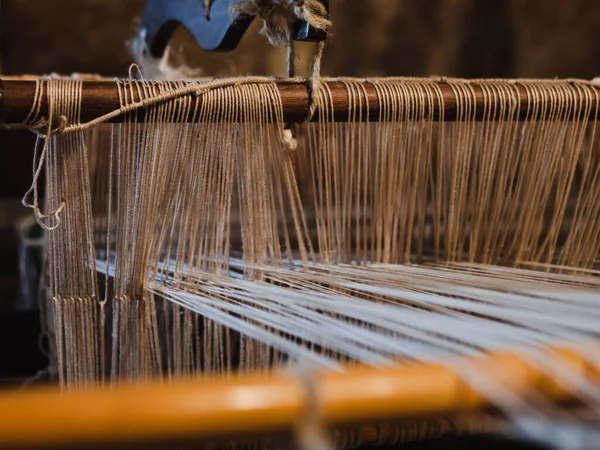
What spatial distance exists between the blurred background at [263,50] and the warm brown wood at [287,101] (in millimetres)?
709

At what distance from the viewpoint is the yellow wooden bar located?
339 mm

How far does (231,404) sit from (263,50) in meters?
1.51

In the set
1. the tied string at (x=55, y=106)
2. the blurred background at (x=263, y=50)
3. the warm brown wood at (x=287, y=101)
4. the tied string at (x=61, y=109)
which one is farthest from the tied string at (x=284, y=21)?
the blurred background at (x=263, y=50)

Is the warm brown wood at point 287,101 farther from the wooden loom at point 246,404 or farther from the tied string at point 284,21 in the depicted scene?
the wooden loom at point 246,404

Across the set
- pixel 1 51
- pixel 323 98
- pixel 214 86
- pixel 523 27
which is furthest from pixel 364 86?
pixel 523 27

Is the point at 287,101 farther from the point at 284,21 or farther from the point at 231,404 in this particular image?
the point at 231,404

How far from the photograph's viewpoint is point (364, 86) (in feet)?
2.73

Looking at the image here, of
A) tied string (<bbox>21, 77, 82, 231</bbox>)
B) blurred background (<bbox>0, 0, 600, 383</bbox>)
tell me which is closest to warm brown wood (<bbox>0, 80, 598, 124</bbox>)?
tied string (<bbox>21, 77, 82, 231</bbox>)

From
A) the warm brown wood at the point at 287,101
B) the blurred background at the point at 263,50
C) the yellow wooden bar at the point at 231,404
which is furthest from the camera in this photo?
the blurred background at the point at 263,50

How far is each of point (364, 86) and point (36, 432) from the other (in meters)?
0.63

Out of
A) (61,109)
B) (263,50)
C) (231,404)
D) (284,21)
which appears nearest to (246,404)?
(231,404)

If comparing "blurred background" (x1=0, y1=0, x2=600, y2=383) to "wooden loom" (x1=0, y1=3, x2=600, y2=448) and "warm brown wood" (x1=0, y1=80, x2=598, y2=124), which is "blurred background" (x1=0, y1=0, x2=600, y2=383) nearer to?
"warm brown wood" (x1=0, y1=80, x2=598, y2=124)

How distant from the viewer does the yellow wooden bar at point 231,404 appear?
339 mm

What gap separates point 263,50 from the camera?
1.74 meters
